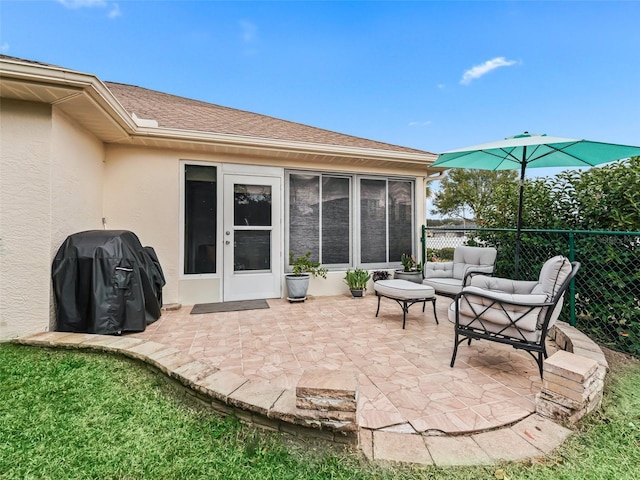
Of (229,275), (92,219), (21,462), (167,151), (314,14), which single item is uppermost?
(314,14)

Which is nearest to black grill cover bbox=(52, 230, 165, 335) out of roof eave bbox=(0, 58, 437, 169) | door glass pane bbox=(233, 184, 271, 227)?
roof eave bbox=(0, 58, 437, 169)

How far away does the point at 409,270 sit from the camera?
242 inches

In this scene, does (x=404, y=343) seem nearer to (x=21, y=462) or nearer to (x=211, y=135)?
(x=21, y=462)

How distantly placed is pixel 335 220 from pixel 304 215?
0.66m

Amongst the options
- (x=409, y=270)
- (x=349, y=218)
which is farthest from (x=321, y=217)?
(x=409, y=270)

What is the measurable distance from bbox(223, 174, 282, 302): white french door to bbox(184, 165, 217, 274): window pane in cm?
22

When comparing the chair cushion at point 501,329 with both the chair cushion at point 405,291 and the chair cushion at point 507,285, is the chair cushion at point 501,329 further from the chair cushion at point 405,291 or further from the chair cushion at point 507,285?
the chair cushion at point 405,291

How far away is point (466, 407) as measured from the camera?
2.08m

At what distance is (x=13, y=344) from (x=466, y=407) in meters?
4.39

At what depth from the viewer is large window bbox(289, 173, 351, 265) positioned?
580 centimetres

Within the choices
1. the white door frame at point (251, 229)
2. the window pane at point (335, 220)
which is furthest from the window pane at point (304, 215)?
the white door frame at point (251, 229)

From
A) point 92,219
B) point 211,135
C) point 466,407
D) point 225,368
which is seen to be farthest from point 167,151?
point 466,407

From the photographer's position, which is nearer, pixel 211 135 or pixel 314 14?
pixel 211 135

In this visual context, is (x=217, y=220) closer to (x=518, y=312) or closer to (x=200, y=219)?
(x=200, y=219)
